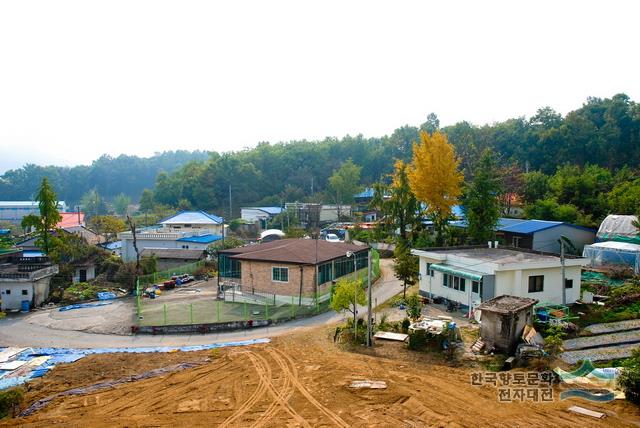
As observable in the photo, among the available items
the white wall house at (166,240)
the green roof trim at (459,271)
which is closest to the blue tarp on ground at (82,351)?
the green roof trim at (459,271)

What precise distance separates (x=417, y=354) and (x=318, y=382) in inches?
171

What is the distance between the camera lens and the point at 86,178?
12325 centimetres

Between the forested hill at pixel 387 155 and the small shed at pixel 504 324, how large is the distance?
33.2 m

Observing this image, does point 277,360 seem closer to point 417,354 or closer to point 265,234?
point 417,354

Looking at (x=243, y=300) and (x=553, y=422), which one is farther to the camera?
(x=243, y=300)

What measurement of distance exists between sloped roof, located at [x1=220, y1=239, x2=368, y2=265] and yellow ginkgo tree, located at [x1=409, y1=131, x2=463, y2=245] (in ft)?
19.0

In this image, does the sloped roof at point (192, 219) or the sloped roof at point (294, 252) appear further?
the sloped roof at point (192, 219)

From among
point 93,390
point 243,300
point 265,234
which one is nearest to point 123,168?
point 265,234

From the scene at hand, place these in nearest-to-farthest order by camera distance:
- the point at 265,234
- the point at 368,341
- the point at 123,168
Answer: the point at 368,341 → the point at 265,234 → the point at 123,168

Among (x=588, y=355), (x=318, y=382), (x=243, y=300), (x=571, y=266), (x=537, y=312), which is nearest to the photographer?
(x=318, y=382)

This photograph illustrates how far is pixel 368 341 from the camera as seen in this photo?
17.5 metres

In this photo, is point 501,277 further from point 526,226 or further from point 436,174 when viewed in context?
point 526,226

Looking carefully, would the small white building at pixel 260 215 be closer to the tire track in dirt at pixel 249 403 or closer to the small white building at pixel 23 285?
the small white building at pixel 23 285

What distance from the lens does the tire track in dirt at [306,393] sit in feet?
37.2
